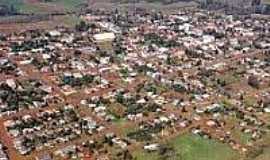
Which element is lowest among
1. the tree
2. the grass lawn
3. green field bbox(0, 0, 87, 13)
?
the grass lawn

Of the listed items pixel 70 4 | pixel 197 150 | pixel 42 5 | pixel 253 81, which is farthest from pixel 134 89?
pixel 70 4

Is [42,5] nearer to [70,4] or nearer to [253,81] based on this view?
[70,4]

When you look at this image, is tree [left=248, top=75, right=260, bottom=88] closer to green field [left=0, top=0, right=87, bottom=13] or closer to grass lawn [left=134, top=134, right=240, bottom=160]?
grass lawn [left=134, top=134, right=240, bottom=160]

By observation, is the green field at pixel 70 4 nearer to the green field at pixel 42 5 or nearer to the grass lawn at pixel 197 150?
the green field at pixel 42 5

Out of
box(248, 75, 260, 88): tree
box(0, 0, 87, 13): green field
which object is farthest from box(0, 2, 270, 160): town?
box(0, 0, 87, 13): green field

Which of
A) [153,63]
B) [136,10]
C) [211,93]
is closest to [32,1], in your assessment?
[136,10]

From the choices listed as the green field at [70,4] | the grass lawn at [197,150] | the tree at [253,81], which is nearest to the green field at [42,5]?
the green field at [70,4]
